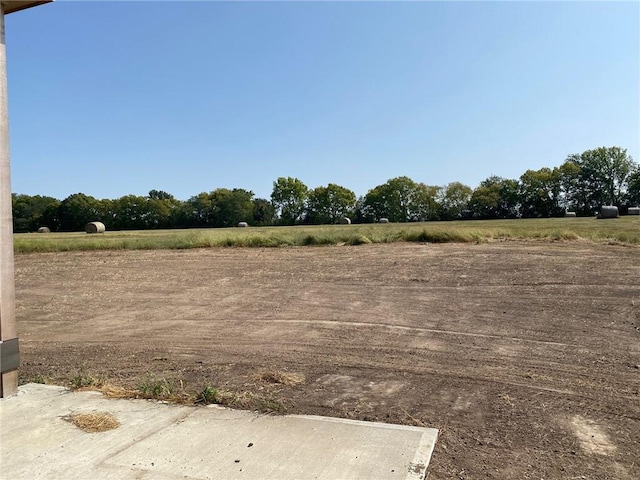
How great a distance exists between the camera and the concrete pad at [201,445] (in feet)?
10.6

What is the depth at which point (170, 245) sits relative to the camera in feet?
80.6

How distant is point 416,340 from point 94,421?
16.2 ft

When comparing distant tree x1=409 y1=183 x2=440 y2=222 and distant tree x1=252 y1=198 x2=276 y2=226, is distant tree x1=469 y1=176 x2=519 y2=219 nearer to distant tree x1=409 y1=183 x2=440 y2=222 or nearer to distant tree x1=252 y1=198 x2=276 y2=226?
distant tree x1=409 y1=183 x2=440 y2=222

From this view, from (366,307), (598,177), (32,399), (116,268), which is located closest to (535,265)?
(366,307)

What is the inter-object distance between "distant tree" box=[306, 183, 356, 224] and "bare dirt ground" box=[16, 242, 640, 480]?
92074mm

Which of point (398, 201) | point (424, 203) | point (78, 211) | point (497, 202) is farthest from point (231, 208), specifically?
point (497, 202)

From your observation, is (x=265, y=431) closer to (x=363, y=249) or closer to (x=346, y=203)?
(x=363, y=249)

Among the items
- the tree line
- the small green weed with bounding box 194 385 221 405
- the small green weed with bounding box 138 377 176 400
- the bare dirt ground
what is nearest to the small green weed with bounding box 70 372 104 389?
the bare dirt ground

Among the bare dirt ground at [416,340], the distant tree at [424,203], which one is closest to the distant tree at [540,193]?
the distant tree at [424,203]

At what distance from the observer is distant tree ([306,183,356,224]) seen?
358 ft

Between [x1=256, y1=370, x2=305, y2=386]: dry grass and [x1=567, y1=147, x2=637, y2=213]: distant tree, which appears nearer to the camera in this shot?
[x1=256, y1=370, x2=305, y2=386]: dry grass

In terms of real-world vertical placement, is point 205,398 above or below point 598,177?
below

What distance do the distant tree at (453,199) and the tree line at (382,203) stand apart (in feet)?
0.43

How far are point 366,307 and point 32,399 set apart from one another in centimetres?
696
